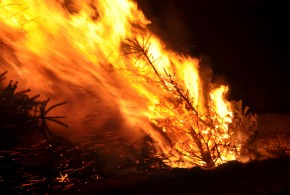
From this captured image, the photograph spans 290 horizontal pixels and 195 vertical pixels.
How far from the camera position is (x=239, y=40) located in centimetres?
615

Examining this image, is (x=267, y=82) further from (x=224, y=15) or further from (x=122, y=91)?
(x=122, y=91)

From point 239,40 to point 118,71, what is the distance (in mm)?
2859

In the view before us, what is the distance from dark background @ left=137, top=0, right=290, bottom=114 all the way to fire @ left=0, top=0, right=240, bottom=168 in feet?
5.00

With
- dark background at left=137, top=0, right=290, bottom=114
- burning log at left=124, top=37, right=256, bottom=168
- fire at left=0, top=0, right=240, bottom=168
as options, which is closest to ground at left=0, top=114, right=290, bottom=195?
fire at left=0, top=0, right=240, bottom=168

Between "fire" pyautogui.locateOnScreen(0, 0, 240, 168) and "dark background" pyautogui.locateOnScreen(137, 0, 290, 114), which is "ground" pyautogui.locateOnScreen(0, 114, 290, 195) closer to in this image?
"fire" pyautogui.locateOnScreen(0, 0, 240, 168)

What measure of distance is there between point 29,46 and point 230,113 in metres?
2.73

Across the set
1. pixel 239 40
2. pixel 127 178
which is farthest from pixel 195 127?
pixel 239 40

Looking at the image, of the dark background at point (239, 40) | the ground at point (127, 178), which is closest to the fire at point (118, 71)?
the ground at point (127, 178)

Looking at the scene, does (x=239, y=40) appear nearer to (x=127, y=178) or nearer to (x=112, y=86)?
(x=112, y=86)

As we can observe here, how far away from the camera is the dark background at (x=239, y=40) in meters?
6.00

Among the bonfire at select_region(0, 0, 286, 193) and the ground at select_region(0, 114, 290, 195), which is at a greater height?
the bonfire at select_region(0, 0, 286, 193)

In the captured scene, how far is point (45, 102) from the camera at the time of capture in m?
3.00

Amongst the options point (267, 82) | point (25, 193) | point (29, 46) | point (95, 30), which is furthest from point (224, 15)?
point (25, 193)

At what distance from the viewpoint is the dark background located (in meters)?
6.00
